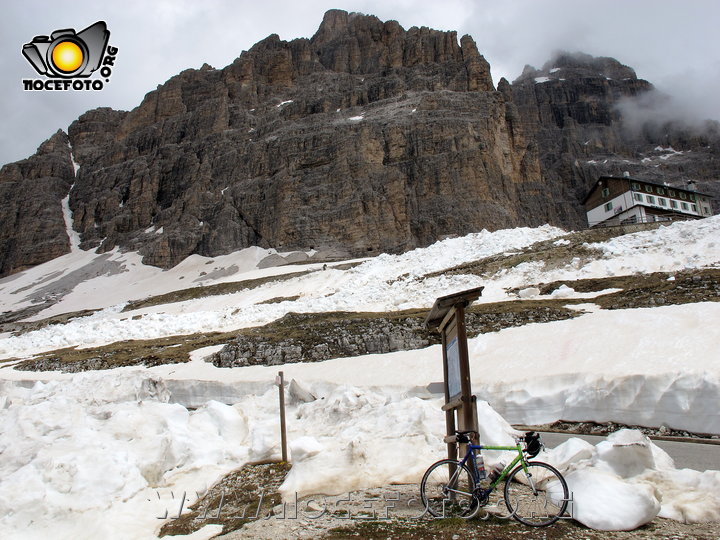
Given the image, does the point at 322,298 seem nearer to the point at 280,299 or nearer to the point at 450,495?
the point at 280,299

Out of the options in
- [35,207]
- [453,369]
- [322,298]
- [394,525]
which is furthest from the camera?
[35,207]

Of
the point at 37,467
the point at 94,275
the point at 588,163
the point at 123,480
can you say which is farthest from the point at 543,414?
the point at 588,163

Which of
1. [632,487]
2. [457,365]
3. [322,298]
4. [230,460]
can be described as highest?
[322,298]

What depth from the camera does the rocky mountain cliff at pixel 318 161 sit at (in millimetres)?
92875

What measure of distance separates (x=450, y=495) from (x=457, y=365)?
69.9 inches

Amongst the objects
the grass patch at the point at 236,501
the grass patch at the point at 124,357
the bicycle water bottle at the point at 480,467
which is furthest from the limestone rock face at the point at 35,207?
the bicycle water bottle at the point at 480,467

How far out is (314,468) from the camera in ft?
31.3

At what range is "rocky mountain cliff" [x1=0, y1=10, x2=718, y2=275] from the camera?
305ft

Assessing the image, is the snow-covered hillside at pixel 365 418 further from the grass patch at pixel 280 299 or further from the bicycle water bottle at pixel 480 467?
the grass patch at pixel 280 299

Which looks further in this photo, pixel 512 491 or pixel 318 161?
pixel 318 161

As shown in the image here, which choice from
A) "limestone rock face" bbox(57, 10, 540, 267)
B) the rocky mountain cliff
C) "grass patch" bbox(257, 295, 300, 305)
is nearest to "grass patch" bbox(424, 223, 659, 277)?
"grass patch" bbox(257, 295, 300, 305)

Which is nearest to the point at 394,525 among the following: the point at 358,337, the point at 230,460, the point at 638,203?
the point at 230,460

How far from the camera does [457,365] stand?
26.3ft

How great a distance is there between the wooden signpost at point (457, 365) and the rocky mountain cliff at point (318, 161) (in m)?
78.6
